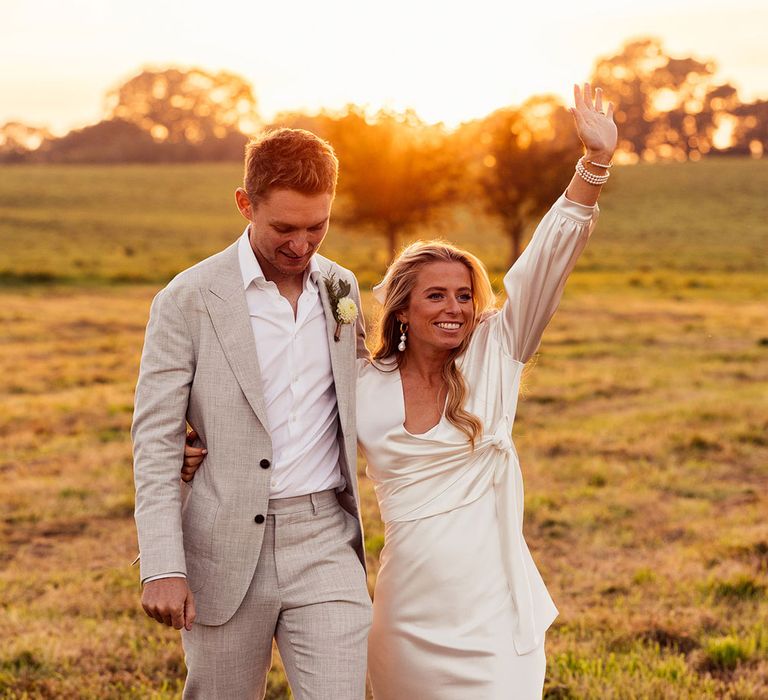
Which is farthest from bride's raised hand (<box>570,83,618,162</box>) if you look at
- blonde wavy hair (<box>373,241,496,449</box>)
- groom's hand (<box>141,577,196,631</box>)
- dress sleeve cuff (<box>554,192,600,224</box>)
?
groom's hand (<box>141,577,196,631</box>)

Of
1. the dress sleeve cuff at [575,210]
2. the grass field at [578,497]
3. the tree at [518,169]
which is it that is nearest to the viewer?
the dress sleeve cuff at [575,210]

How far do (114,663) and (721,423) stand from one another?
27.4 feet

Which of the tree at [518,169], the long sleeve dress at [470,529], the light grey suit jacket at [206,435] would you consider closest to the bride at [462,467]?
the long sleeve dress at [470,529]

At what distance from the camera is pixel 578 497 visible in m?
8.93

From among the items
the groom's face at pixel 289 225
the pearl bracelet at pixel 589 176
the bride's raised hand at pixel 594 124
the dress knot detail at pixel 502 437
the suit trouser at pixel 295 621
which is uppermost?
the bride's raised hand at pixel 594 124

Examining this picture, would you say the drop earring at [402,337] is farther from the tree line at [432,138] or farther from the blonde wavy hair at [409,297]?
the tree line at [432,138]

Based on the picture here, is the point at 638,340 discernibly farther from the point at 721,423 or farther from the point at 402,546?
the point at 402,546

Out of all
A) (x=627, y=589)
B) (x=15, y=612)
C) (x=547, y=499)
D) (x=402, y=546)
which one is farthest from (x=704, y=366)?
(x=402, y=546)

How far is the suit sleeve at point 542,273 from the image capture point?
12.0 ft

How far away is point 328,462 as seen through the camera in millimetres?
3572

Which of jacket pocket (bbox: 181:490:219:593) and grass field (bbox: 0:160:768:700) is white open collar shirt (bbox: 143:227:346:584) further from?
grass field (bbox: 0:160:768:700)

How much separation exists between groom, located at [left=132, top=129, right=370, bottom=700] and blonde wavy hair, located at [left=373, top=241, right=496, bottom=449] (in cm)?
→ 43

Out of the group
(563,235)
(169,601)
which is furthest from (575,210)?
(169,601)

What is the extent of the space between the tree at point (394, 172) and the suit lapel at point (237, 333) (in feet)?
113
